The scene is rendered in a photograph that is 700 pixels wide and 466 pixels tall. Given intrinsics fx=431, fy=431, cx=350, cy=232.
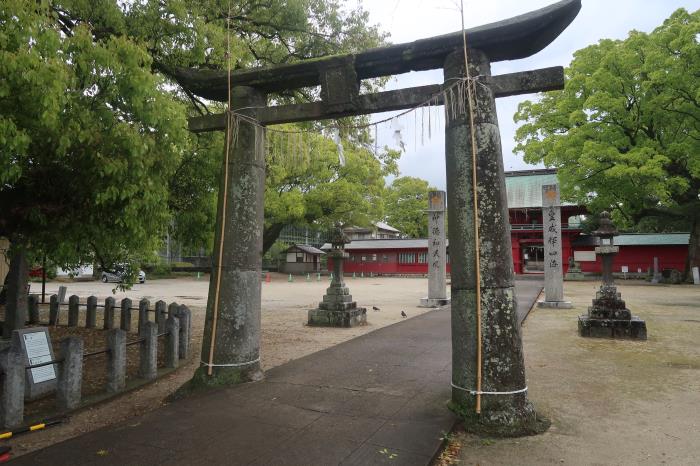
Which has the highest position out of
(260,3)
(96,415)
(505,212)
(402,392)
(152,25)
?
(260,3)

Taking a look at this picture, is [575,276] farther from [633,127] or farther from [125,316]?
[125,316]

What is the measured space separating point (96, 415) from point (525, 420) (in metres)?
4.77

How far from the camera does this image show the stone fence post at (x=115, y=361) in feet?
18.9

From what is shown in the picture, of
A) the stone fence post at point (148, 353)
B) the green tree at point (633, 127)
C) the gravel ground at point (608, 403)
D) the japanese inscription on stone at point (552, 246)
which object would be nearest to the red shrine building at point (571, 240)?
the green tree at point (633, 127)

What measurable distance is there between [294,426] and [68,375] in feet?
10.3

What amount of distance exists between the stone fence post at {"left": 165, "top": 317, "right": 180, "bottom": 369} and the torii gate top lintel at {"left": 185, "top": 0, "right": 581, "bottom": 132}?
3335 mm

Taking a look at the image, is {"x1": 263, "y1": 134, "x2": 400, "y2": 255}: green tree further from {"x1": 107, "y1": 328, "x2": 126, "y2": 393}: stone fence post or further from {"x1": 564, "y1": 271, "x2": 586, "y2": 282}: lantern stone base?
{"x1": 107, "y1": 328, "x2": 126, "y2": 393}: stone fence post

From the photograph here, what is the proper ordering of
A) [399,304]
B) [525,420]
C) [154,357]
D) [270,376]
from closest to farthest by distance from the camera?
1. [525,420]
2. [270,376]
3. [154,357]
4. [399,304]

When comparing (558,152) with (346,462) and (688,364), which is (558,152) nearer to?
(688,364)

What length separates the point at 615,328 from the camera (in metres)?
9.25

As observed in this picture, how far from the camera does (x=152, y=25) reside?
699 centimetres

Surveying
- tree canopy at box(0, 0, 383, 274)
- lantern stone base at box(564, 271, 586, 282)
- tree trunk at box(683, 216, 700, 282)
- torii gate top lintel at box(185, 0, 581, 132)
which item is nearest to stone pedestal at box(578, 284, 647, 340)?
tree canopy at box(0, 0, 383, 274)

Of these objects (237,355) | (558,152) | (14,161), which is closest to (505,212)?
(237,355)

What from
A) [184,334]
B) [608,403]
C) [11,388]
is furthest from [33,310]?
[608,403]
